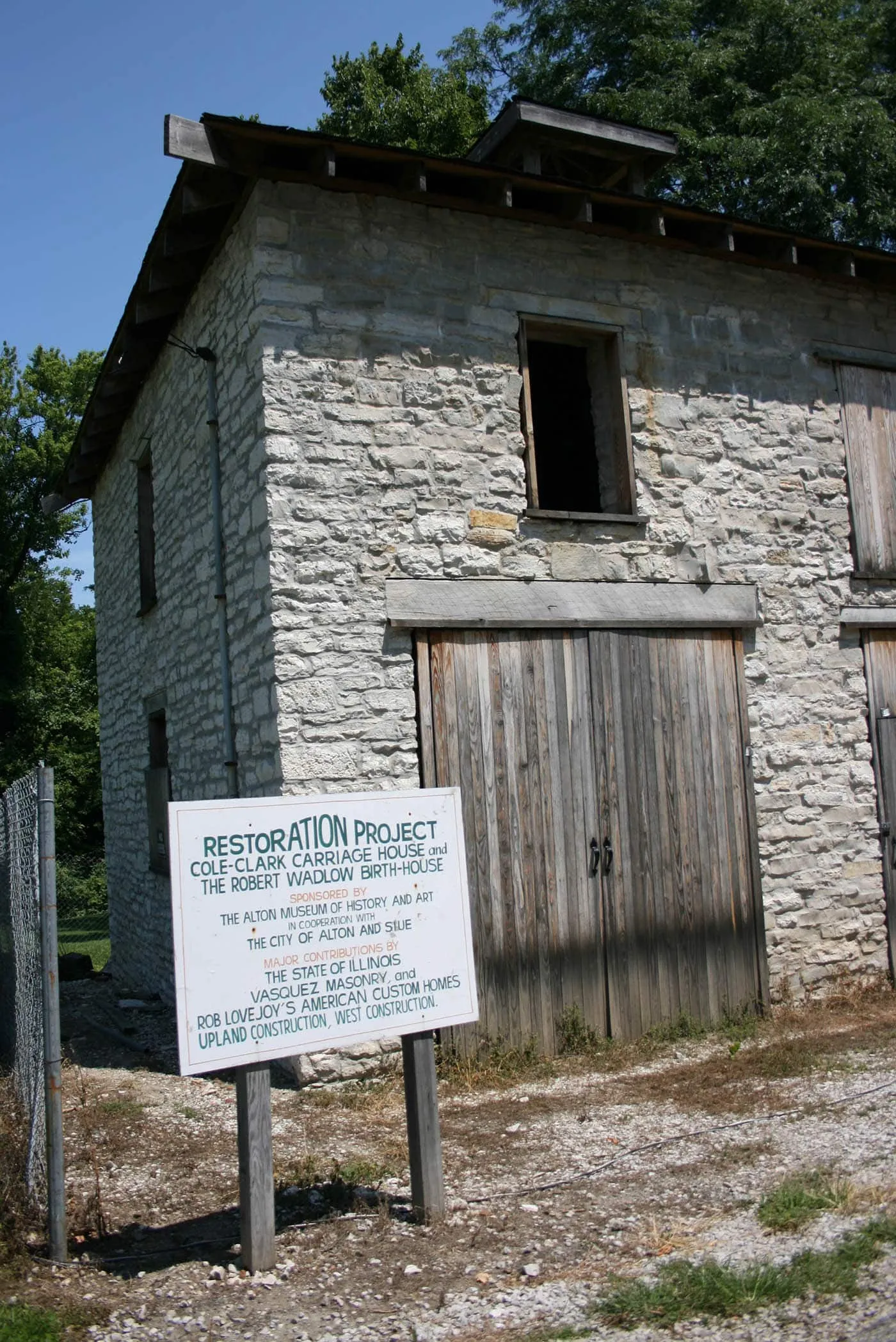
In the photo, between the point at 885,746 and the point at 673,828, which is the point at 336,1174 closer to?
the point at 673,828

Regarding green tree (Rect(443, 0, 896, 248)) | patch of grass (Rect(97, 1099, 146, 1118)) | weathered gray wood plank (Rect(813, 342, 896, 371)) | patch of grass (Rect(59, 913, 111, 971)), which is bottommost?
patch of grass (Rect(59, 913, 111, 971))

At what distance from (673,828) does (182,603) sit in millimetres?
4194

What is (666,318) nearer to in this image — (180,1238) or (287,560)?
(287,560)

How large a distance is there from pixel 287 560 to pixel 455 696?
135 centimetres

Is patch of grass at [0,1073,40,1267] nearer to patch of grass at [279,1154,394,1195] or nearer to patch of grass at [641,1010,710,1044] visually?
patch of grass at [279,1154,394,1195]

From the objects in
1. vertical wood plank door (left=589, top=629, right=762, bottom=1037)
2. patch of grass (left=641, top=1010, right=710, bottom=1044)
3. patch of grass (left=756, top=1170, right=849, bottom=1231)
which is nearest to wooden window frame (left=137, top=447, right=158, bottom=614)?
vertical wood plank door (left=589, top=629, right=762, bottom=1037)

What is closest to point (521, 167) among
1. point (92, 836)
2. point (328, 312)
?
point (328, 312)

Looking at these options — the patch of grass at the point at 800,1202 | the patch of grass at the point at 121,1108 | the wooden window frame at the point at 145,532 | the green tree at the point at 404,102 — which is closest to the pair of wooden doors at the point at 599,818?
the patch of grass at the point at 121,1108

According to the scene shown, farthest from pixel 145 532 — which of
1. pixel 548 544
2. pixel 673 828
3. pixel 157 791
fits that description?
pixel 673 828

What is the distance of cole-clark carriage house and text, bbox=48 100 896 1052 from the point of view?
7.06m

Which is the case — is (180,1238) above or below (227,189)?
below

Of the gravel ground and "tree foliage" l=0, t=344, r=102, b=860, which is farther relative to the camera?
"tree foliage" l=0, t=344, r=102, b=860

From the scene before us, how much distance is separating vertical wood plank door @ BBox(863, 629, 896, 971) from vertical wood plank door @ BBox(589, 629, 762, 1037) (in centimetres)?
129

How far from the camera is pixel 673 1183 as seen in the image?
484 cm
